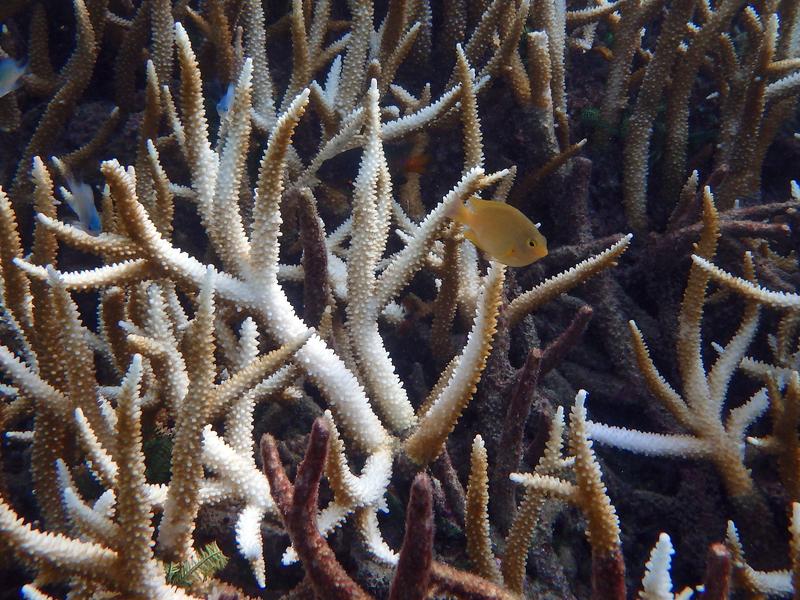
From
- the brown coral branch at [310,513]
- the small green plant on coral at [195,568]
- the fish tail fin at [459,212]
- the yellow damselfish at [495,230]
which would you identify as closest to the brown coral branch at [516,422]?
the yellow damselfish at [495,230]

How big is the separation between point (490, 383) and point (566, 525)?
66 cm

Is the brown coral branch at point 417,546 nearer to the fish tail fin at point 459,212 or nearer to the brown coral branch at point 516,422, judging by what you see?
the brown coral branch at point 516,422

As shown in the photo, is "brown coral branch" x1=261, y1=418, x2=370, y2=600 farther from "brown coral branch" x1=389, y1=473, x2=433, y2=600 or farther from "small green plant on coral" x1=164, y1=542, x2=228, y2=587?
"small green plant on coral" x1=164, y1=542, x2=228, y2=587

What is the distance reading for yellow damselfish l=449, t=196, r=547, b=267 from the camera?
6.12ft

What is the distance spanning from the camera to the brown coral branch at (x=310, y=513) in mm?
1137

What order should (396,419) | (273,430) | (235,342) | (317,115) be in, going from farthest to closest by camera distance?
(317,115) → (273,430) → (235,342) → (396,419)

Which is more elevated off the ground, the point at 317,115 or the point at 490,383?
the point at 317,115

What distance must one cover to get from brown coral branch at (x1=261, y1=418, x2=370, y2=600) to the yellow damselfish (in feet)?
3.21

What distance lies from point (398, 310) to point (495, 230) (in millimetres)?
850

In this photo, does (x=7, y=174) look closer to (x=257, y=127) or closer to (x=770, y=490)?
(x=257, y=127)

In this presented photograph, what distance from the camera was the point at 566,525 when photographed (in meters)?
2.19

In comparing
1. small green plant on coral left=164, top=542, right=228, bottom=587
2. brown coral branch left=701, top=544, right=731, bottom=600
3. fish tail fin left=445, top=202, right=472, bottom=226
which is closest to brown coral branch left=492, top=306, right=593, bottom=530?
fish tail fin left=445, top=202, right=472, bottom=226

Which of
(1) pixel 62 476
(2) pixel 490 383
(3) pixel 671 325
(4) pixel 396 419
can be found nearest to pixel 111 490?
(1) pixel 62 476

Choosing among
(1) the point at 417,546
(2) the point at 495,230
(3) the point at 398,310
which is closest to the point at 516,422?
(2) the point at 495,230
